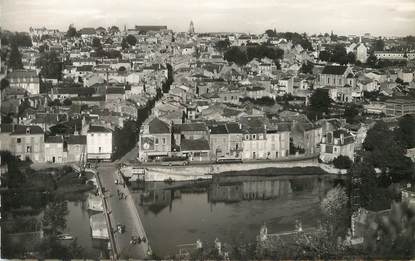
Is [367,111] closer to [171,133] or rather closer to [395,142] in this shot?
[395,142]

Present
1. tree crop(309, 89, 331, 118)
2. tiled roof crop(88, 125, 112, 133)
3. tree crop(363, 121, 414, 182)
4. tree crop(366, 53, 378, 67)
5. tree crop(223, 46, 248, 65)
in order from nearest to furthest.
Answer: tree crop(363, 121, 414, 182) < tiled roof crop(88, 125, 112, 133) < tree crop(309, 89, 331, 118) < tree crop(366, 53, 378, 67) < tree crop(223, 46, 248, 65)

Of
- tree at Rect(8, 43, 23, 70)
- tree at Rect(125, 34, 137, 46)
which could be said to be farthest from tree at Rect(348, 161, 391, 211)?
tree at Rect(125, 34, 137, 46)

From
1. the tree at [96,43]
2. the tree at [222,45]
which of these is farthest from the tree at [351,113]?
the tree at [96,43]

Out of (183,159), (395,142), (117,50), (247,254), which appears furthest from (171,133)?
(117,50)

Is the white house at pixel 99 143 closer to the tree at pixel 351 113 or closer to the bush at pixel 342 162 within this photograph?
the bush at pixel 342 162

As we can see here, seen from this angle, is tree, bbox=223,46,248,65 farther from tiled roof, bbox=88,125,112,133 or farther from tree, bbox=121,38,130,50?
tiled roof, bbox=88,125,112,133
